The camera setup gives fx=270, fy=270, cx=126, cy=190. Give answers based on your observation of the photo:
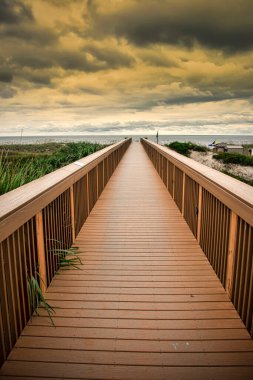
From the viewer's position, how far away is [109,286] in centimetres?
281

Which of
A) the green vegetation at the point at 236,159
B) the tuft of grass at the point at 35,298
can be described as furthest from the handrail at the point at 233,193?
the green vegetation at the point at 236,159

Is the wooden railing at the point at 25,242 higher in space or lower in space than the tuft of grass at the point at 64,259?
higher

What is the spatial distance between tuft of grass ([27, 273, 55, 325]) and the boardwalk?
8 centimetres

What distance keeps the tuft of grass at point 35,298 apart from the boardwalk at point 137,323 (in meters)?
0.08

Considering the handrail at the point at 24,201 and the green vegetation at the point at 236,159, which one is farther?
the green vegetation at the point at 236,159

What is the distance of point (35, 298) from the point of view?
8.03 ft

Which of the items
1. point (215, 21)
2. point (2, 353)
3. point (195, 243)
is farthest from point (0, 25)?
point (2, 353)

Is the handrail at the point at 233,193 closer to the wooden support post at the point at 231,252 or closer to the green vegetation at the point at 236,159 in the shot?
the wooden support post at the point at 231,252

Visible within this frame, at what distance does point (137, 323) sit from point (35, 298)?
0.95 m

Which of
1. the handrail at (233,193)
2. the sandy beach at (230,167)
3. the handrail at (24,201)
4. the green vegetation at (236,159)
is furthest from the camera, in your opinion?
the green vegetation at (236,159)

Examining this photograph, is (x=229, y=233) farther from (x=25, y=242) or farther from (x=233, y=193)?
(x=25, y=242)

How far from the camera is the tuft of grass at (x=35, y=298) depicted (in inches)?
89.4

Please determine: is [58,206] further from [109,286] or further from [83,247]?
[109,286]

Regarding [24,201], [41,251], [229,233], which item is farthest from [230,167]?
[24,201]
